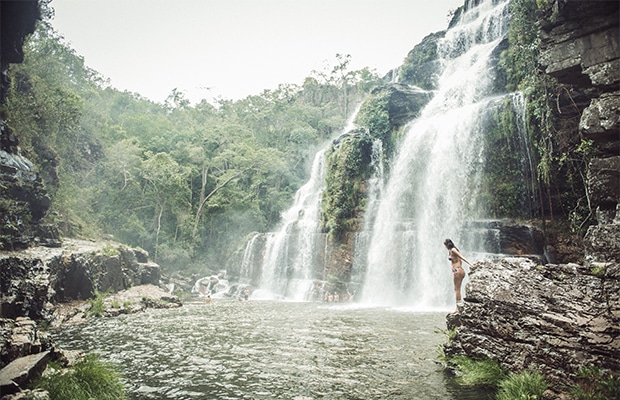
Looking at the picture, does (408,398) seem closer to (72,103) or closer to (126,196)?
(72,103)

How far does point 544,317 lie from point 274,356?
4545 millimetres

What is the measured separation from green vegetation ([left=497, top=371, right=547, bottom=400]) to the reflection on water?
45 centimetres

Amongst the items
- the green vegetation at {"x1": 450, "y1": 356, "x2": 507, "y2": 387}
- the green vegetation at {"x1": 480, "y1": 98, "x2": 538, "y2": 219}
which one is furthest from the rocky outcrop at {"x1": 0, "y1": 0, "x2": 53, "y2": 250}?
the green vegetation at {"x1": 480, "y1": 98, "x2": 538, "y2": 219}

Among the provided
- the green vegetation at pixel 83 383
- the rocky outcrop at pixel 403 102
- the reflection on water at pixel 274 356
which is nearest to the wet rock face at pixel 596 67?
the reflection on water at pixel 274 356

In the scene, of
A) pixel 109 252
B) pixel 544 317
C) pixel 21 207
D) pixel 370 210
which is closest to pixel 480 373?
pixel 544 317

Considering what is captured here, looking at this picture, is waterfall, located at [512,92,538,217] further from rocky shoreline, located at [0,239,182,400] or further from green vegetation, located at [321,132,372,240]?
rocky shoreline, located at [0,239,182,400]

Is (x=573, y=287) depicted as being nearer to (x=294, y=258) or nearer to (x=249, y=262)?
(x=294, y=258)

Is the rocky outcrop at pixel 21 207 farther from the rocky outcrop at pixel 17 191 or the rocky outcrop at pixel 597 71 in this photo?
the rocky outcrop at pixel 597 71

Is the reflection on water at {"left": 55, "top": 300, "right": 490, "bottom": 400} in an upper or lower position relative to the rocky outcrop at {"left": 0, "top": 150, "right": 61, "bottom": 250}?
lower

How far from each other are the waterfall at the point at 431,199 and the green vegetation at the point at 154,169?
16034mm

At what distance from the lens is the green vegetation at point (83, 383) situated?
4098 millimetres

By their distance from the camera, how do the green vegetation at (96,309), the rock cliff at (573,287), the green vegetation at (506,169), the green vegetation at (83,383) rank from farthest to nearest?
the green vegetation at (506,169) → the green vegetation at (96,309) → the rock cliff at (573,287) → the green vegetation at (83,383)

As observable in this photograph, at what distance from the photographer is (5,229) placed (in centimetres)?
1235

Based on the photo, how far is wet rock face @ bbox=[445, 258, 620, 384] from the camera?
412 centimetres
